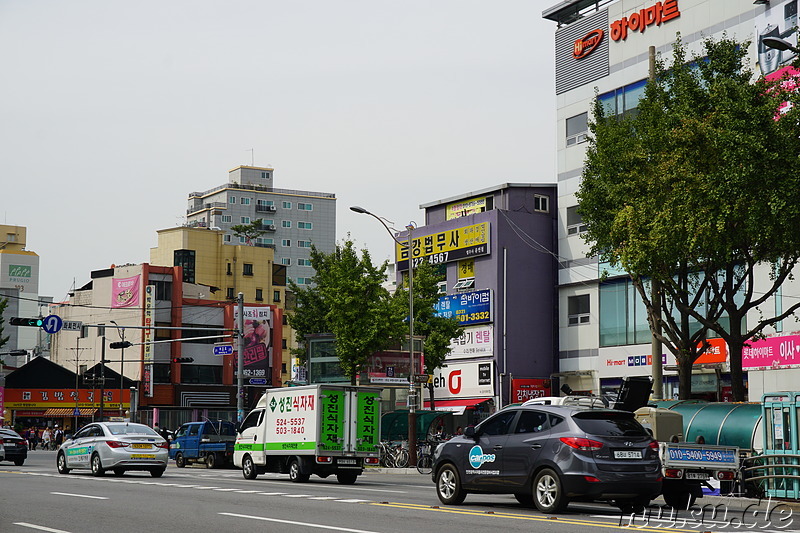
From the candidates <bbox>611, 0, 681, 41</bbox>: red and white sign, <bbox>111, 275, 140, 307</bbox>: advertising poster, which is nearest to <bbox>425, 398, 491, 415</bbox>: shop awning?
<bbox>611, 0, 681, 41</bbox>: red and white sign

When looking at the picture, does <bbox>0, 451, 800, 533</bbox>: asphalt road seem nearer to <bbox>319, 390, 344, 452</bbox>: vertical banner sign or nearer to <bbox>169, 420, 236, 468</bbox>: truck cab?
<bbox>319, 390, 344, 452</bbox>: vertical banner sign

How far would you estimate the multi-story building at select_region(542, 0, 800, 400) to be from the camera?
143 ft

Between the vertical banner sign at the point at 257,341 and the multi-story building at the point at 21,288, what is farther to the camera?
the multi-story building at the point at 21,288

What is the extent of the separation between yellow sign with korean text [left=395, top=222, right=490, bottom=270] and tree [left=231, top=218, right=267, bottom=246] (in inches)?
2991

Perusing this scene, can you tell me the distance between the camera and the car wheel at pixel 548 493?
1585 centimetres

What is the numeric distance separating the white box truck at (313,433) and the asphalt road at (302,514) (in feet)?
15.0

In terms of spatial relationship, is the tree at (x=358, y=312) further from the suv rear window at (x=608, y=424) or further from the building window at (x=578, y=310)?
the suv rear window at (x=608, y=424)

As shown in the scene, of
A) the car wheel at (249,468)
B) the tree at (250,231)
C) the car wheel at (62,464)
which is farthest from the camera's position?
the tree at (250,231)

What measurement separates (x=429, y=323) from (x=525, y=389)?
732 cm

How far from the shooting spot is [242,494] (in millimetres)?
20500

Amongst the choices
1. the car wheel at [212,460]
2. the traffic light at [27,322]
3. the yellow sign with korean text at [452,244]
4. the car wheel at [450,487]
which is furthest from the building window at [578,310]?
the car wheel at [450,487]

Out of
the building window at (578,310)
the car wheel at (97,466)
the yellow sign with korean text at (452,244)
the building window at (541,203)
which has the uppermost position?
the building window at (541,203)

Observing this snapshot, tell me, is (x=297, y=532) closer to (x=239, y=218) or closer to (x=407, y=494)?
(x=407, y=494)

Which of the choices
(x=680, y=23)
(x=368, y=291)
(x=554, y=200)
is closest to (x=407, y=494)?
(x=368, y=291)
